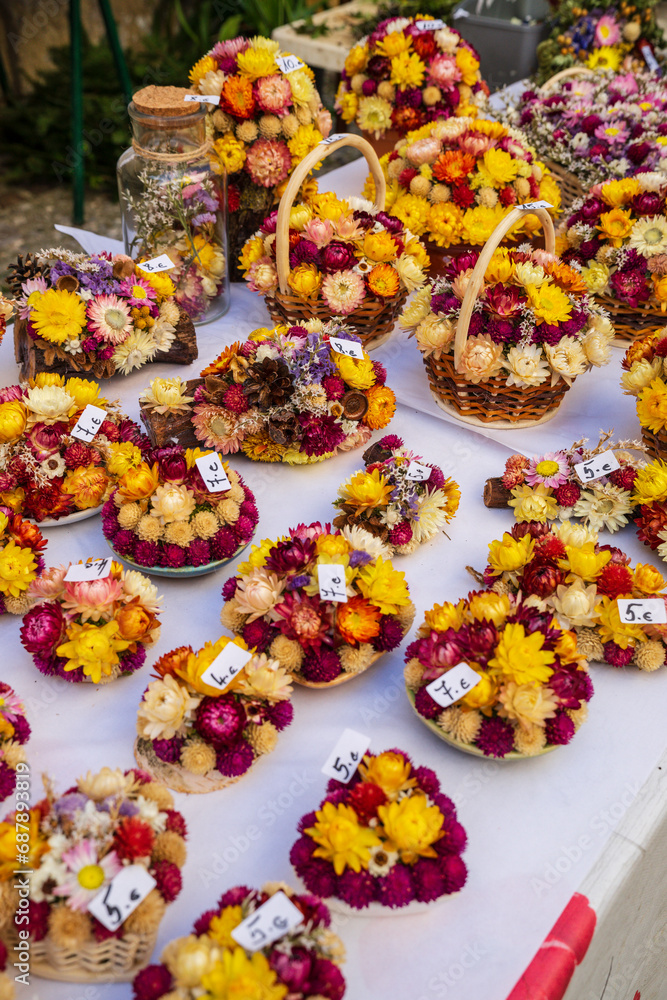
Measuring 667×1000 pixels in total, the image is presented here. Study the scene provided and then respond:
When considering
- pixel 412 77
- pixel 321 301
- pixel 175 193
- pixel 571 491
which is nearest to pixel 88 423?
pixel 321 301

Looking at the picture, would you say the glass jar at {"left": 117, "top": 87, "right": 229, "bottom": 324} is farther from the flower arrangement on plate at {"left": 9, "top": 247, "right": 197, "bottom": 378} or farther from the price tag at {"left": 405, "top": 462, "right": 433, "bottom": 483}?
the price tag at {"left": 405, "top": 462, "right": 433, "bottom": 483}

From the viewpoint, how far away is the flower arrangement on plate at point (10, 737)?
1042 mm

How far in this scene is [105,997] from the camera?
2.93 feet

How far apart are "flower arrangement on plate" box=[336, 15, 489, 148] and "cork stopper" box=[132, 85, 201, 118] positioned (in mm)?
853

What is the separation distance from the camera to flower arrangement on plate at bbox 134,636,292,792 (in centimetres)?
106

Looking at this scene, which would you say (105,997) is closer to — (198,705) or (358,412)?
(198,705)

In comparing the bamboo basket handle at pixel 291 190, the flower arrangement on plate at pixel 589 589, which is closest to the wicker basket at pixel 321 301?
the bamboo basket handle at pixel 291 190

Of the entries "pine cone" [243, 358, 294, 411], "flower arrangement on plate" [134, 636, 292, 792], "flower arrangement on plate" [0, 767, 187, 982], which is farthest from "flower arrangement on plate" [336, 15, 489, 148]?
"flower arrangement on plate" [0, 767, 187, 982]

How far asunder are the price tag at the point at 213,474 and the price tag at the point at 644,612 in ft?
2.31

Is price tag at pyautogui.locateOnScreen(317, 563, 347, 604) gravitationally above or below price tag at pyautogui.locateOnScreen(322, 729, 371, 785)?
above

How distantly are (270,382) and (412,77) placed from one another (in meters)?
1.46

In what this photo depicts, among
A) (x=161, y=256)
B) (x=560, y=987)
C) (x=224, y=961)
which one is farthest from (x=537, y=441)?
(x=224, y=961)

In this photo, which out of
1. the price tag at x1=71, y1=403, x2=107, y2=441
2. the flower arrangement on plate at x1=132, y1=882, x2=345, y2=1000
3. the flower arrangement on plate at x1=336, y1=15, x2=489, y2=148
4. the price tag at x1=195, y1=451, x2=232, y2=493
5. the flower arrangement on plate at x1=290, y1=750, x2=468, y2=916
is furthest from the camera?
the flower arrangement on plate at x1=336, y1=15, x2=489, y2=148

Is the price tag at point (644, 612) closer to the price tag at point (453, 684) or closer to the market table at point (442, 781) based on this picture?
the market table at point (442, 781)
